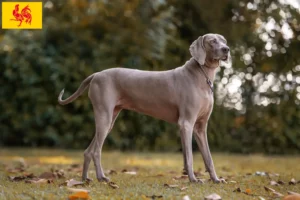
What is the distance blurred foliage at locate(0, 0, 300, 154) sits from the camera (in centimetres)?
1014

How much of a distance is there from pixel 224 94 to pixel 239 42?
1017 mm

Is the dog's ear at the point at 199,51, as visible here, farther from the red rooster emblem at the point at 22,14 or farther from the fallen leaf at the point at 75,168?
the red rooster emblem at the point at 22,14

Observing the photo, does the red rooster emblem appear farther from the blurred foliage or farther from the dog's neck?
the dog's neck

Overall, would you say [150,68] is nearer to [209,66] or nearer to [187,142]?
[209,66]

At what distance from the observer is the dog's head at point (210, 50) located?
5.02 metres

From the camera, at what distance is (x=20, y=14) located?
791 centimetres

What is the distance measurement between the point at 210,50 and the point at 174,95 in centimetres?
55

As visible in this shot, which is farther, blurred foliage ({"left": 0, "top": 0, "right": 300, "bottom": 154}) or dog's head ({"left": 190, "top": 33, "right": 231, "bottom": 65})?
blurred foliage ({"left": 0, "top": 0, "right": 300, "bottom": 154})

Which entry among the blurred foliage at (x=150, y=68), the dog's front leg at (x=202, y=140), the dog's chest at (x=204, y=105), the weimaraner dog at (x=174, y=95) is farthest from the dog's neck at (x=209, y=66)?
the blurred foliage at (x=150, y=68)

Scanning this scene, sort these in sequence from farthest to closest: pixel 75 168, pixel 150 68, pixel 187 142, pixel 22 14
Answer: pixel 150 68
pixel 22 14
pixel 75 168
pixel 187 142

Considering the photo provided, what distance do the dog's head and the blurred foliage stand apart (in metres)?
5.01

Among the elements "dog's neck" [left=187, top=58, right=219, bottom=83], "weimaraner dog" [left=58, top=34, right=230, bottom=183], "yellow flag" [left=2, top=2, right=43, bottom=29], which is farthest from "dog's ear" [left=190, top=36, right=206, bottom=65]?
"yellow flag" [left=2, top=2, right=43, bottom=29]

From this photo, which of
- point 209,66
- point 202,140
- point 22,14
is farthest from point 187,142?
point 22,14

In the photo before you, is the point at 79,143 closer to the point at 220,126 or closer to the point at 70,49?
the point at 70,49
